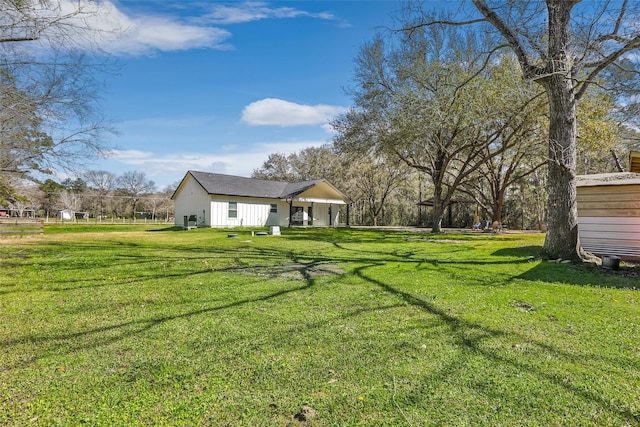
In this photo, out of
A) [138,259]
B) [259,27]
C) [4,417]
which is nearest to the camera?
[4,417]

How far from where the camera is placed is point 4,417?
77.5 inches

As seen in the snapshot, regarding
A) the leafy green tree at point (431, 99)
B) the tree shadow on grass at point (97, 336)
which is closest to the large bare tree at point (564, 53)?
the leafy green tree at point (431, 99)

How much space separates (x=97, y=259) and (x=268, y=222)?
17217 mm

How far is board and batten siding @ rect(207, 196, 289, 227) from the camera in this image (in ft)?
72.3

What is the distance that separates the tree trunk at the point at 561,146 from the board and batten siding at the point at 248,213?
1891 centimetres

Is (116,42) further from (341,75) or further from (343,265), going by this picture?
(341,75)

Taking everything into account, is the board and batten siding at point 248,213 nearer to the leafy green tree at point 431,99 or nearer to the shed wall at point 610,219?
the leafy green tree at point 431,99

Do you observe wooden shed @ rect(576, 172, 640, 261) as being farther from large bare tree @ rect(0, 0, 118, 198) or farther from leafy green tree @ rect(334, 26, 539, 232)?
large bare tree @ rect(0, 0, 118, 198)

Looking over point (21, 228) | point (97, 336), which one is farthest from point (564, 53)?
point (21, 228)

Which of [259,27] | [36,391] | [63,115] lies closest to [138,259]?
[63,115]

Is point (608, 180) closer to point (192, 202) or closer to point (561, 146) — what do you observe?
point (561, 146)

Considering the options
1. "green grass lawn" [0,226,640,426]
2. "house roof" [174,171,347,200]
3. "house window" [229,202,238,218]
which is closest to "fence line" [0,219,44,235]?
"house roof" [174,171,347,200]

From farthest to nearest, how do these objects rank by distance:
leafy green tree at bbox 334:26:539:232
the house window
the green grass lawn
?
1. the house window
2. leafy green tree at bbox 334:26:539:232
3. the green grass lawn

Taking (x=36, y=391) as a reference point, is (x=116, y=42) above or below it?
above
